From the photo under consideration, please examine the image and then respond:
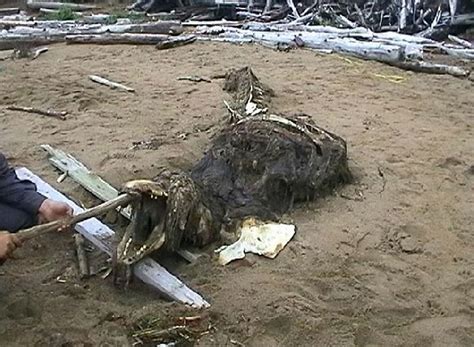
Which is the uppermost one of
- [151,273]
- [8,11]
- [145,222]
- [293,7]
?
[145,222]

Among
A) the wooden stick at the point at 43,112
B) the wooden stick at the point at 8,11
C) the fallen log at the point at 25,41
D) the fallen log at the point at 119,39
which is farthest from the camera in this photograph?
the wooden stick at the point at 8,11

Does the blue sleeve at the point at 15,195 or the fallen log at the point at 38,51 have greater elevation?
the blue sleeve at the point at 15,195

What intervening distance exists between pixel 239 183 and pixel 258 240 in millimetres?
656

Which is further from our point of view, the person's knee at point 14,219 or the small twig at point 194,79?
the small twig at point 194,79

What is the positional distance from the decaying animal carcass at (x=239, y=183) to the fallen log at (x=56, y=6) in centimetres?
1403

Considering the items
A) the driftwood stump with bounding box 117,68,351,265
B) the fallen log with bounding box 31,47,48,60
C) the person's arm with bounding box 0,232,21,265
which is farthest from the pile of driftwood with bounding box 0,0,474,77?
the person's arm with bounding box 0,232,21,265

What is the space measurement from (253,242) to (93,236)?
0.95m


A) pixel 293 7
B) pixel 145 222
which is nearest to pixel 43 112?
pixel 145 222

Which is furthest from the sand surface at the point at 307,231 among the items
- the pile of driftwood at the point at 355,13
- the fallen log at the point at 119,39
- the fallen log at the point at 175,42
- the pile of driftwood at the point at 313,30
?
the pile of driftwood at the point at 355,13

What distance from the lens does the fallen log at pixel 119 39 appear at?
12.1 meters

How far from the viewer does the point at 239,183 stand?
17.0ft

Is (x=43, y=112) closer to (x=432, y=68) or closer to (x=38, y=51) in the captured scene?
(x=38, y=51)

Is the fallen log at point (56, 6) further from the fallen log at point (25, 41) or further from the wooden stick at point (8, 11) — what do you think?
the fallen log at point (25, 41)

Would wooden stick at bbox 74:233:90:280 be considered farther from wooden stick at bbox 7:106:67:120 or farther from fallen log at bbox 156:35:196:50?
fallen log at bbox 156:35:196:50
